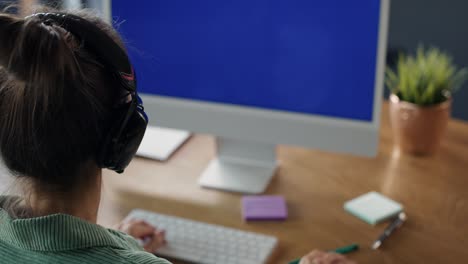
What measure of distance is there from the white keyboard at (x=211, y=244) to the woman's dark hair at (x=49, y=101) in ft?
1.11

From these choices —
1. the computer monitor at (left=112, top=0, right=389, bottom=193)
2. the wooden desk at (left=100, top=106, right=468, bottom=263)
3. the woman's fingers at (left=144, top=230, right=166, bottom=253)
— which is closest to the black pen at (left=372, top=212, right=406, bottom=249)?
the wooden desk at (left=100, top=106, right=468, bottom=263)

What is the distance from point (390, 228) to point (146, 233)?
42 cm

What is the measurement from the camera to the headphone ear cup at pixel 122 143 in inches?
27.3

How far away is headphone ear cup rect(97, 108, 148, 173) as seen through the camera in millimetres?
692

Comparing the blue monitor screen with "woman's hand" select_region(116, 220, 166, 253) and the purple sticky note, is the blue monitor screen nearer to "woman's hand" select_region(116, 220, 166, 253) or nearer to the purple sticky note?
the purple sticky note

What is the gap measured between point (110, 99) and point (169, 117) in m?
0.51

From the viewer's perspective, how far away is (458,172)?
124 cm

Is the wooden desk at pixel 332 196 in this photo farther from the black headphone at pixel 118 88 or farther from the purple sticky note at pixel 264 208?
the black headphone at pixel 118 88

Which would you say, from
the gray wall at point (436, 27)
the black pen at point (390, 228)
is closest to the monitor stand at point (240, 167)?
the black pen at point (390, 228)

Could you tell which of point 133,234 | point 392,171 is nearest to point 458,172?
point 392,171

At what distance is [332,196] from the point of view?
45.9 inches

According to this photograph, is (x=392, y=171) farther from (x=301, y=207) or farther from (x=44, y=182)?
(x=44, y=182)

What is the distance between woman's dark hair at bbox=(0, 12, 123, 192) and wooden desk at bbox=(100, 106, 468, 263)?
431 millimetres

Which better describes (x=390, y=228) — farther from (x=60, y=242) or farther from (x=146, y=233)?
(x=60, y=242)
